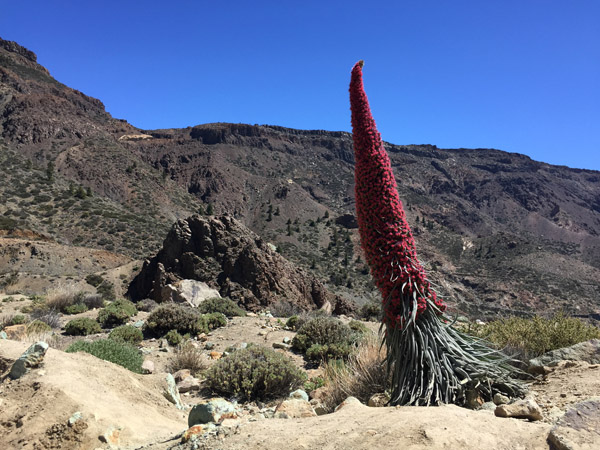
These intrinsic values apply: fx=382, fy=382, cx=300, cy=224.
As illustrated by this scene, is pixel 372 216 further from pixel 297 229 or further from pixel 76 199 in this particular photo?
pixel 297 229

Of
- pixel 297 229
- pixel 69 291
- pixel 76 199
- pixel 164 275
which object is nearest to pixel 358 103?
pixel 69 291

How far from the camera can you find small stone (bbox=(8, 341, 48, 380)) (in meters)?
4.84

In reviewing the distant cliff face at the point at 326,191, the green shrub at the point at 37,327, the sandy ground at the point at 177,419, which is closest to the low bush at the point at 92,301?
the green shrub at the point at 37,327

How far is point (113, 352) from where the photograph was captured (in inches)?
286

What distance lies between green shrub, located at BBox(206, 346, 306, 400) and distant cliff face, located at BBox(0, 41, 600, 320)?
29.0m

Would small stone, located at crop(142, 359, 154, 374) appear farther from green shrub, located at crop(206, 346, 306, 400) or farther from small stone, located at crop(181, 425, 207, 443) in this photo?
small stone, located at crop(181, 425, 207, 443)

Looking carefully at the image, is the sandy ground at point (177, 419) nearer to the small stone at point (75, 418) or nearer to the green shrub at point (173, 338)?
the small stone at point (75, 418)

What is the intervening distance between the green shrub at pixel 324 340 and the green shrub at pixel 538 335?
145 inches

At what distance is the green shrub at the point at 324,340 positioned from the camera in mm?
9344

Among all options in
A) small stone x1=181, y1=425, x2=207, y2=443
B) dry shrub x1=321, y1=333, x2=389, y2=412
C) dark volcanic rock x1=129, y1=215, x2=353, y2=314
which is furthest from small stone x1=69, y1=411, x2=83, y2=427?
dark volcanic rock x1=129, y1=215, x2=353, y2=314

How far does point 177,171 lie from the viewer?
8719 centimetres

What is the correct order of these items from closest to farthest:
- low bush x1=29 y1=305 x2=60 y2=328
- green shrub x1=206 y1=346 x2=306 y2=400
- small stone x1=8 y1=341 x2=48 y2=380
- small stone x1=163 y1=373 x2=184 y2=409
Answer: small stone x1=8 y1=341 x2=48 y2=380
small stone x1=163 y1=373 x2=184 y2=409
green shrub x1=206 y1=346 x2=306 y2=400
low bush x1=29 y1=305 x2=60 y2=328

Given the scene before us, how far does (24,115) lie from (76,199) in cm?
3511

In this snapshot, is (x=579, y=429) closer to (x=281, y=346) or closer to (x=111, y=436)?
(x=111, y=436)
